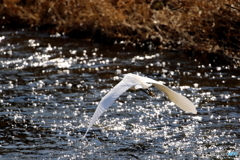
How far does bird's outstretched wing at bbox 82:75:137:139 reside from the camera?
5.34 m

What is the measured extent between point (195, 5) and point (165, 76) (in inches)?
93.2

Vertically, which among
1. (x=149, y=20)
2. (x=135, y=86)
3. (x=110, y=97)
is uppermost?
(x=149, y=20)

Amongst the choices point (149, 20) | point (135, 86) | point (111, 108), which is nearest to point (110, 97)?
point (135, 86)

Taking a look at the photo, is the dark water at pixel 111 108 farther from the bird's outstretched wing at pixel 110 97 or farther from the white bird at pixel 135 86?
the bird's outstretched wing at pixel 110 97

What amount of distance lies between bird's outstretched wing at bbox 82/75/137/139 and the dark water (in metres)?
0.83

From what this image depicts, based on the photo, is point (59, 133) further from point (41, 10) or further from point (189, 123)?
point (41, 10)

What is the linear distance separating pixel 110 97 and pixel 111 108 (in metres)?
2.70

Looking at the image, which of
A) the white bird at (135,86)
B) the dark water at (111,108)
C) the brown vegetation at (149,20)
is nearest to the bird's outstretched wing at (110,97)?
the white bird at (135,86)

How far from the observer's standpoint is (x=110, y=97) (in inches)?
227

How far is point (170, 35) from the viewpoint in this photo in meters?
12.5

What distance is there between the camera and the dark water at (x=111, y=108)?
21.4ft

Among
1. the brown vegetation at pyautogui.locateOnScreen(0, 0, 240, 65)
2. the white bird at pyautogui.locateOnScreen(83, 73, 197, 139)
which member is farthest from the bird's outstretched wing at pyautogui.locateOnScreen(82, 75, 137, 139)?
the brown vegetation at pyautogui.locateOnScreen(0, 0, 240, 65)

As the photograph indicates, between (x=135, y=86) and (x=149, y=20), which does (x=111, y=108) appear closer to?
(x=135, y=86)

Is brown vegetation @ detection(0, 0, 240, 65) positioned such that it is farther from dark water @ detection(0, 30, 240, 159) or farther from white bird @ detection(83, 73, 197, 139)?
white bird @ detection(83, 73, 197, 139)
